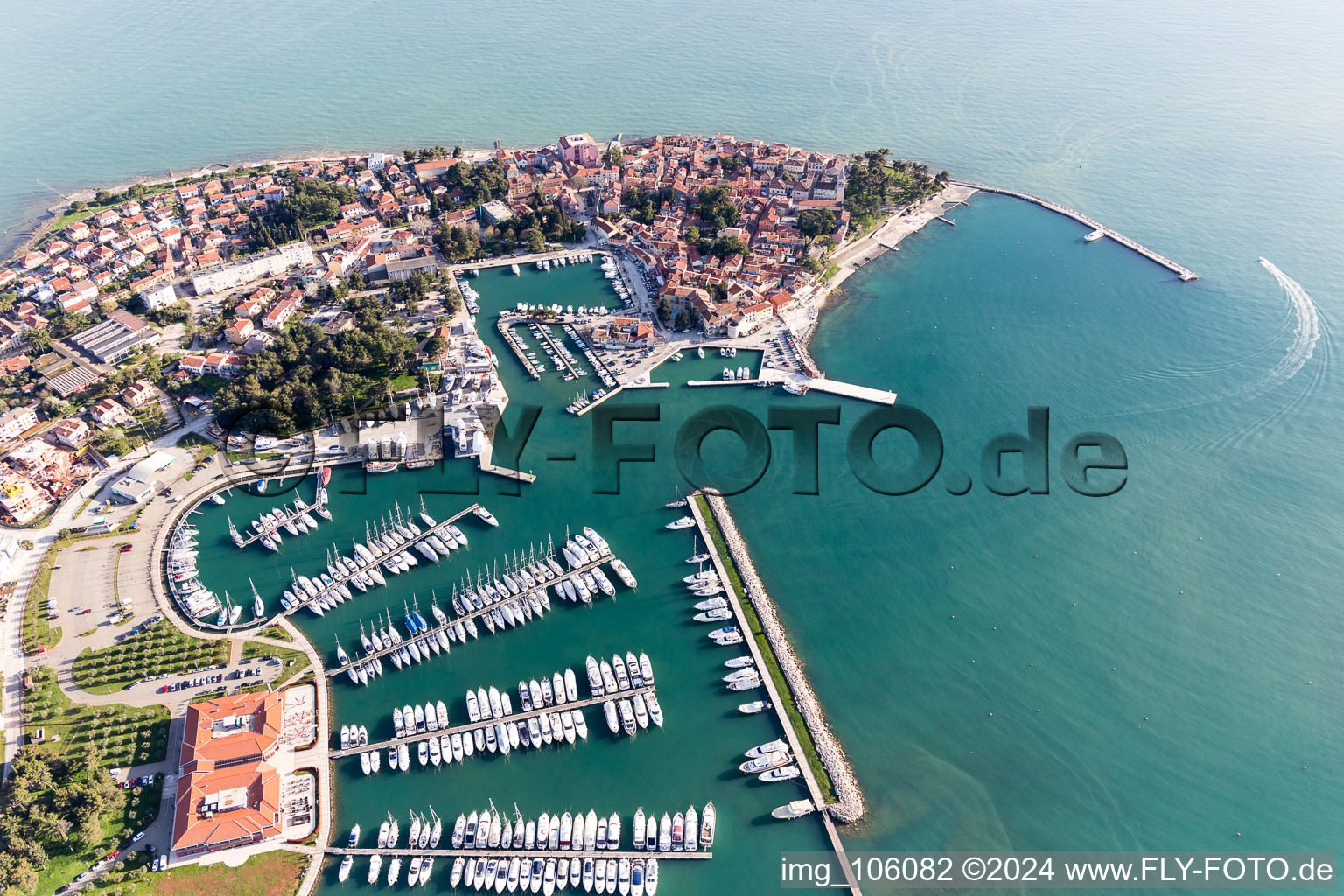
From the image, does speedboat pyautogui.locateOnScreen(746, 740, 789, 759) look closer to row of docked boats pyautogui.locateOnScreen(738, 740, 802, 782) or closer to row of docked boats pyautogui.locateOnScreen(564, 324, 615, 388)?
row of docked boats pyautogui.locateOnScreen(738, 740, 802, 782)

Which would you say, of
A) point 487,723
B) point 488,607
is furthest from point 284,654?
point 487,723

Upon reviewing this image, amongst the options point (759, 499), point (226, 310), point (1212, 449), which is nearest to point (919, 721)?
point (759, 499)

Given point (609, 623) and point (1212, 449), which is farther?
point (1212, 449)

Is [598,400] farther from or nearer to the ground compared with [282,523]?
farther from the ground

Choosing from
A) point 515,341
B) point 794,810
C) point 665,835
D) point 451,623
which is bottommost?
point 665,835

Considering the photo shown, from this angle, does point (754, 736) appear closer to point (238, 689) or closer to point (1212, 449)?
point (238, 689)

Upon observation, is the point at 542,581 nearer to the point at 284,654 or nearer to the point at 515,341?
the point at 284,654
